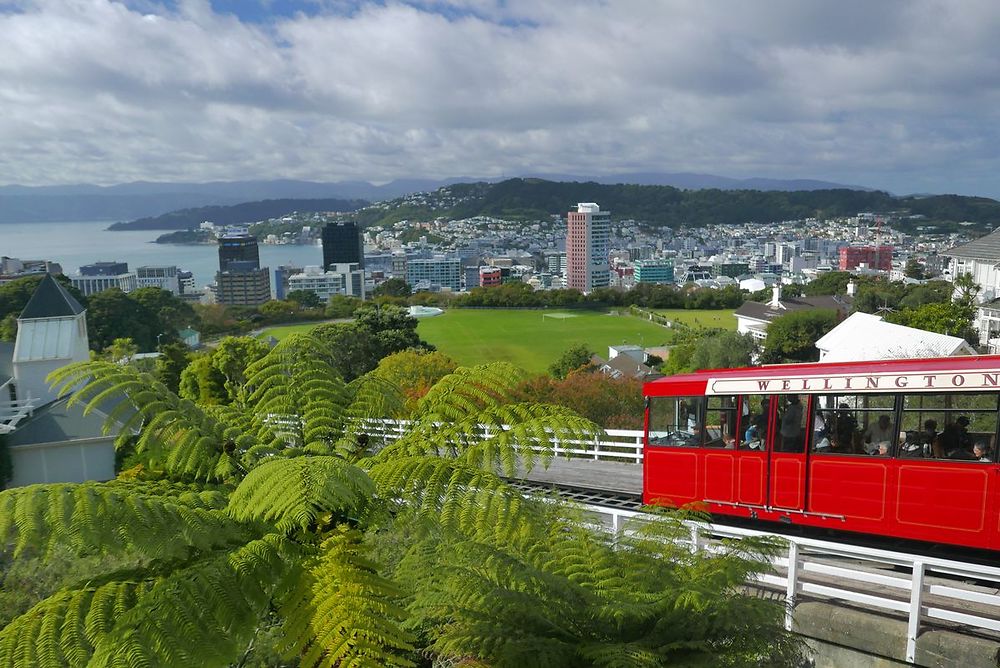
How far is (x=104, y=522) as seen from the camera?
3.33 m

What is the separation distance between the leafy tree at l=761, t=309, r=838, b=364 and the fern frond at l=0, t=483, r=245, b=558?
5367cm

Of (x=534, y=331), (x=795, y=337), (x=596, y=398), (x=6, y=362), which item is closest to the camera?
(x=596, y=398)

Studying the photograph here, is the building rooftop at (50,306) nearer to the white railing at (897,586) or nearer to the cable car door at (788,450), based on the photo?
the white railing at (897,586)

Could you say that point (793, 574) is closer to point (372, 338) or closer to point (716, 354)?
point (372, 338)

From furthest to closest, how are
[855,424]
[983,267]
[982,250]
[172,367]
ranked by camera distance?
[983,267] < [982,250] < [172,367] < [855,424]

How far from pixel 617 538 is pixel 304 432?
3161 millimetres

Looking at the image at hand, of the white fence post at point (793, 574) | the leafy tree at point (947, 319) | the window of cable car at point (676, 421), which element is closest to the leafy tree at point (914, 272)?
the leafy tree at point (947, 319)

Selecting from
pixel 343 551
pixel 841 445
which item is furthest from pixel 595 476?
pixel 343 551

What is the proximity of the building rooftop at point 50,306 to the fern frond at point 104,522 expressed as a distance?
23941 mm

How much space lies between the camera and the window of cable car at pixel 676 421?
32.9 feet

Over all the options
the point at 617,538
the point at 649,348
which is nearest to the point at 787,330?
the point at 649,348

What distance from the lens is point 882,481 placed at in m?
8.31

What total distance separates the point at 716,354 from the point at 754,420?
35770mm

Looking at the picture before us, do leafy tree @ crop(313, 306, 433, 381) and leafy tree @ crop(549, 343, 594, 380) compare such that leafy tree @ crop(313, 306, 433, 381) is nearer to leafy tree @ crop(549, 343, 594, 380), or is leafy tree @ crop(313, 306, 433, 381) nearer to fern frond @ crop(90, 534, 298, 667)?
leafy tree @ crop(549, 343, 594, 380)
